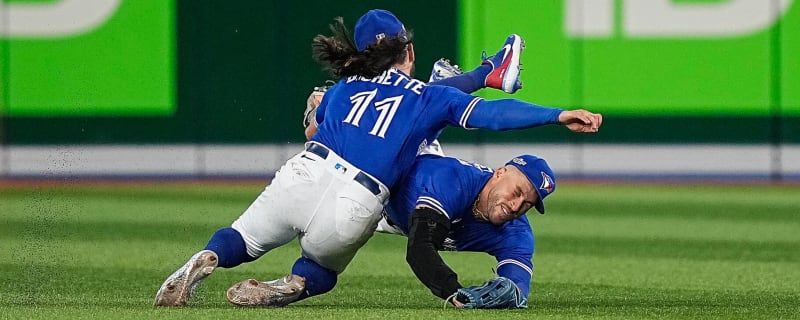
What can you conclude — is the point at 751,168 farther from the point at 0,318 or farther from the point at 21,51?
the point at 0,318

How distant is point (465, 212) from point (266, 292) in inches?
33.3

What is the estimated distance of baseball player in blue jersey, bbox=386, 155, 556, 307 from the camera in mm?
5559

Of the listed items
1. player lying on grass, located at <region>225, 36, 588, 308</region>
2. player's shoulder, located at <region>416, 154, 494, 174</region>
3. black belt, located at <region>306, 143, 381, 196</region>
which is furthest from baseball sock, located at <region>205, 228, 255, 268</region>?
player's shoulder, located at <region>416, 154, 494, 174</region>

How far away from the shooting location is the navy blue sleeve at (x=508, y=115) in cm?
542

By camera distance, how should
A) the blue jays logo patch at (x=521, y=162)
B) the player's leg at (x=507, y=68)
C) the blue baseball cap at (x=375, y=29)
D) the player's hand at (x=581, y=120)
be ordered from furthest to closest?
the player's leg at (x=507, y=68), the blue baseball cap at (x=375, y=29), the blue jays logo patch at (x=521, y=162), the player's hand at (x=581, y=120)

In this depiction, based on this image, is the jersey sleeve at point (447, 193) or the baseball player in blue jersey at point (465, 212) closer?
the baseball player in blue jersey at point (465, 212)

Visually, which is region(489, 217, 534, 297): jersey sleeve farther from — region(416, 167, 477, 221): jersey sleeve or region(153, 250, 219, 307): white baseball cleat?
region(153, 250, 219, 307): white baseball cleat

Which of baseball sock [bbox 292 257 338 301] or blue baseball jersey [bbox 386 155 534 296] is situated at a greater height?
blue baseball jersey [bbox 386 155 534 296]

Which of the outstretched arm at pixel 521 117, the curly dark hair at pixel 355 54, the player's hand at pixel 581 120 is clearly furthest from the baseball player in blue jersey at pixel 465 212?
the player's hand at pixel 581 120

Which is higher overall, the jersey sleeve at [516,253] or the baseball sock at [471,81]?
the baseball sock at [471,81]

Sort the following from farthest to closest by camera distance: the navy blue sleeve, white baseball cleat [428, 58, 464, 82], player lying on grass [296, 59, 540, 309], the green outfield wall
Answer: the green outfield wall < white baseball cleat [428, 58, 464, 82] < player lying on grass [296, 59, 540, 309] < the navy blue sleeve

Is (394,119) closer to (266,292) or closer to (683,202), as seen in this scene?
(266,292)

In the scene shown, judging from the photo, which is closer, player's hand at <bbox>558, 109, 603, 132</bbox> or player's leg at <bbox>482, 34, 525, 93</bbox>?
player's hand at <bbox>558, 109, 603, 132</bbox>

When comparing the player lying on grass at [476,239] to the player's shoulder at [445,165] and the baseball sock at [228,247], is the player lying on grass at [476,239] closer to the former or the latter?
the player's shoulder at [445,165]
